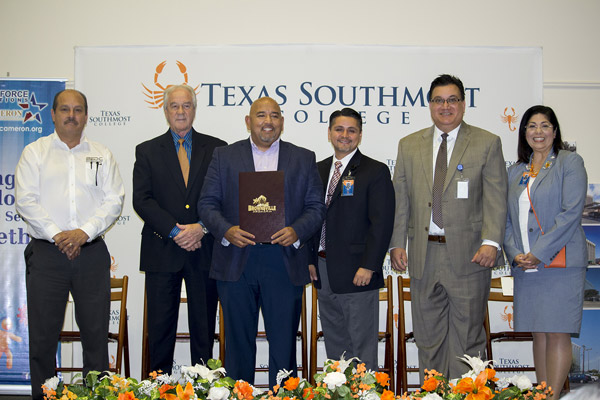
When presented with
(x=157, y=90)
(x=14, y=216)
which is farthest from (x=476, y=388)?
(x=14, y=216)

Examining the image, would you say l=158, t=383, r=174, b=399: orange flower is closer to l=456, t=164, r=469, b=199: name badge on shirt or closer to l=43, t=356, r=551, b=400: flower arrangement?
l=43, t=356, r=551, b=400: flower arrangement

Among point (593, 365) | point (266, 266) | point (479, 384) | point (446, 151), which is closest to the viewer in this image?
point (479, 384)

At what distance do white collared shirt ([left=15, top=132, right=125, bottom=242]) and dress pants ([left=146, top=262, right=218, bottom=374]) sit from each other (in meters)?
0.55

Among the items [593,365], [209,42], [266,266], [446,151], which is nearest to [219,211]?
[266,266]

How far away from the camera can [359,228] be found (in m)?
3.40

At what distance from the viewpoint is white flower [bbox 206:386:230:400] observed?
155 centimetres

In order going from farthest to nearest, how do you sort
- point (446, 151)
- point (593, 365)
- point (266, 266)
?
point (593, 365)
point (446, 151)
point (266, 266)

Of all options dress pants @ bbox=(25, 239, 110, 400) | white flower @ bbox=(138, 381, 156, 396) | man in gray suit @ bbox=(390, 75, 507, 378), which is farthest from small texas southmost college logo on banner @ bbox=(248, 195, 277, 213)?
white flower @ bbox=(138, 381, 156, 396)

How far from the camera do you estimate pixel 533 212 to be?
3.43 m

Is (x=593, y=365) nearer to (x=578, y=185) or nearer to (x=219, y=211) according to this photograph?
(x=578, y=185)

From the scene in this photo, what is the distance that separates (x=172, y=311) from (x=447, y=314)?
171cm

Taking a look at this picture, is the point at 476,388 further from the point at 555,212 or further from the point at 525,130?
the point at 525,130

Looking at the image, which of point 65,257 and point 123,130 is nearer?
point 65,257

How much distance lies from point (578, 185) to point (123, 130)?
11.1 ft
